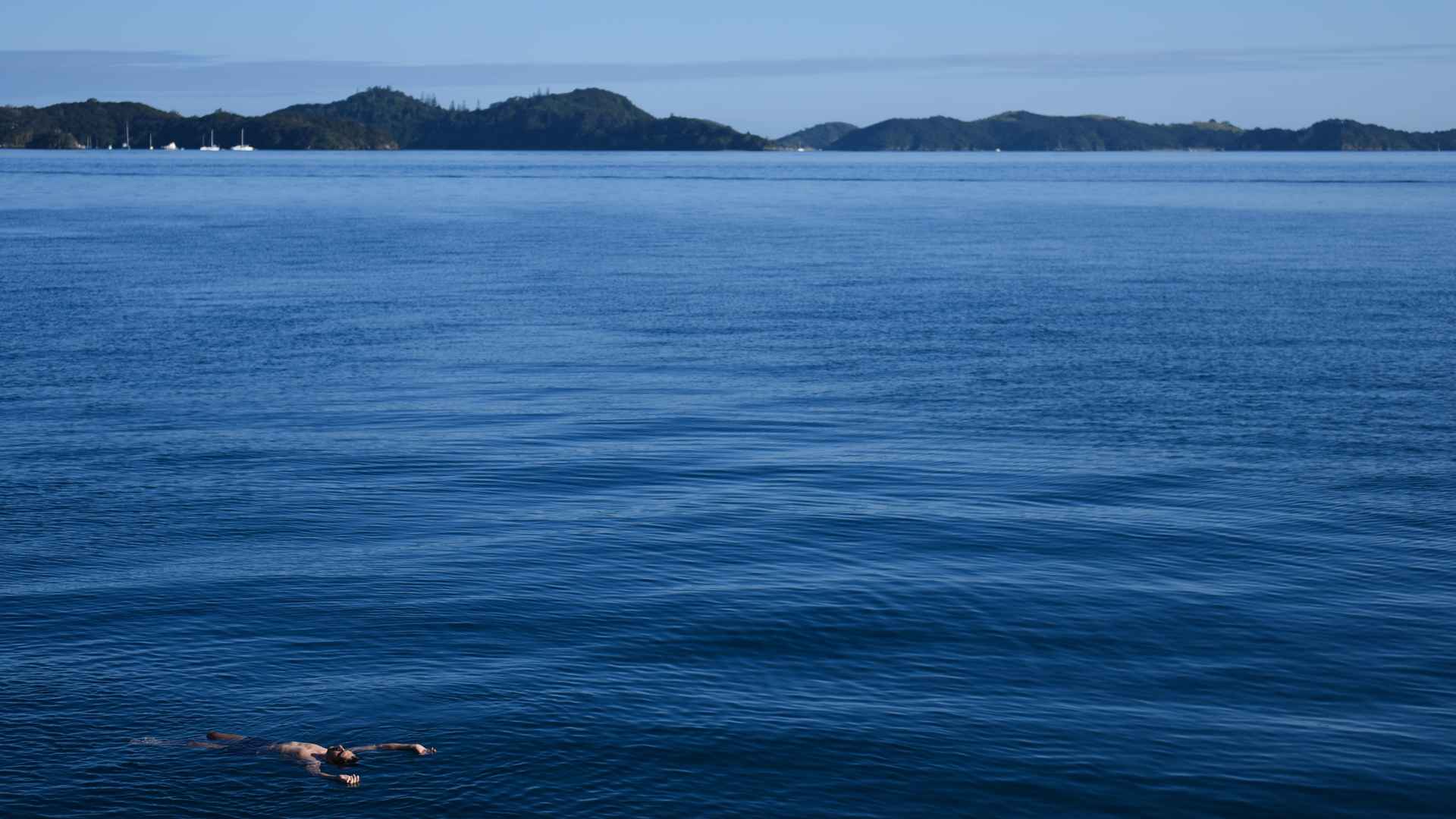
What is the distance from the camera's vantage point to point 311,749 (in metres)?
18.5

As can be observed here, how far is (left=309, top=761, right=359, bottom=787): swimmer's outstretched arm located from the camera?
17.8 metres

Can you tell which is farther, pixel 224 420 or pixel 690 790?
pixel 224 420

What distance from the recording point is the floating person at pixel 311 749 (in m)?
18.1

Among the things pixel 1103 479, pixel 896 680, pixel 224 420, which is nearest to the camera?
pixel 896 680

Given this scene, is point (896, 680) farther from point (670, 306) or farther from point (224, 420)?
point (670, 306)

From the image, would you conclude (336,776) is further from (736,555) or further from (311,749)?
(736,555)

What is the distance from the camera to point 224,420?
126 ft

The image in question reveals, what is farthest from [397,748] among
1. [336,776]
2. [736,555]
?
[736,555]

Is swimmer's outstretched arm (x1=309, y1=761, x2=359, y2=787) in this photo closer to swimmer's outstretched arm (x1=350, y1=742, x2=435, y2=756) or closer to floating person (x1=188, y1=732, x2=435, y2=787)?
floating person (x1=188, y1=732, x2=435, y2=787)

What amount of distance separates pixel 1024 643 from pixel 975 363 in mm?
24293

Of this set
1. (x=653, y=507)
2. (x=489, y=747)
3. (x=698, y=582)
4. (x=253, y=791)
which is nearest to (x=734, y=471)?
(x=653, y=507)

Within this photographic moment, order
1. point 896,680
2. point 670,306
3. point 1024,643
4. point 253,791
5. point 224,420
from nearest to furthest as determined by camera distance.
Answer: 1. point 253,791
2. point 896,680
3. point 1024,643
4. point 224,420
5. point 670,306

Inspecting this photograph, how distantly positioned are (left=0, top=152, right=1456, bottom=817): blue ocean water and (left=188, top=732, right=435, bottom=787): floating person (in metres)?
0.20

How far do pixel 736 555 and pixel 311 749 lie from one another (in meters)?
10.5
